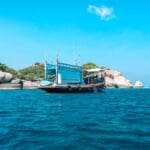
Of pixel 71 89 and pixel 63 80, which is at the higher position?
pixel 63 80

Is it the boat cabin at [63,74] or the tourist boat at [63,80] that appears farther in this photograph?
the boat cabin at [63,74]

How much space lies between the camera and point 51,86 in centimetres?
9894

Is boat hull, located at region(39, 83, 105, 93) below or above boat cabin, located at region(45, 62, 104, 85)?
below

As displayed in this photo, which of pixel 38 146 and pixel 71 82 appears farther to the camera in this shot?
pixel 71 82

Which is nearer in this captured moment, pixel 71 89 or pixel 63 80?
pixel 71 89

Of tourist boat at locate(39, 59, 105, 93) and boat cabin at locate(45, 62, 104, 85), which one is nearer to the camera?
tourist boat at locate(39, 59, 105, 93)

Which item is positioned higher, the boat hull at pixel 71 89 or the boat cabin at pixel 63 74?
the boat cabin at pixel 63 74

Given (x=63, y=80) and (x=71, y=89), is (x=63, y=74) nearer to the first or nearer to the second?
(x=63, y=80)

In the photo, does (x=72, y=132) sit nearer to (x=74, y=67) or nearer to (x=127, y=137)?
(x=127, y=137)

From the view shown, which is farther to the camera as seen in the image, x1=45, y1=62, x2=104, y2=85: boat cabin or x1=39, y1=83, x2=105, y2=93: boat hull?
x1=45, y1=62, x2=104, y2=85: boat cabin

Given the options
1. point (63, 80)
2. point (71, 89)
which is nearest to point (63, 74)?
point (63, 80)

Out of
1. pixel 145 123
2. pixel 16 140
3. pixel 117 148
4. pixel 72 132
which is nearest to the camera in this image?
pixel 117 148

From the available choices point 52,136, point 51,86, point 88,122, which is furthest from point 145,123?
point 51,86

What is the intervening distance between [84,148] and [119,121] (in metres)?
11.9
